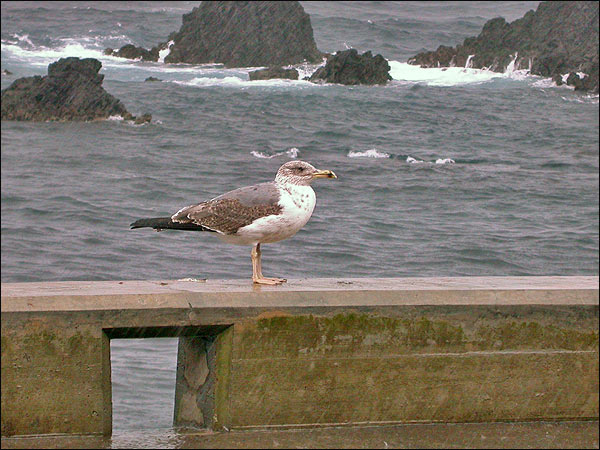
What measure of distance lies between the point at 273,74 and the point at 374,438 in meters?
46.9

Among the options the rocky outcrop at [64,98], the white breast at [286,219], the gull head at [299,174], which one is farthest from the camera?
the rocky outcrop at [64,98]

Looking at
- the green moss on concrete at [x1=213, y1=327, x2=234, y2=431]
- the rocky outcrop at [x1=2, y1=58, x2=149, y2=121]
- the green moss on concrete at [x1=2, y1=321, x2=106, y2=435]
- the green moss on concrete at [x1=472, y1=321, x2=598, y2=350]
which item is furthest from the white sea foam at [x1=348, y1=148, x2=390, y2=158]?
the green moss on concrete at [x1=2, y1=321, x2=106, y2=435]

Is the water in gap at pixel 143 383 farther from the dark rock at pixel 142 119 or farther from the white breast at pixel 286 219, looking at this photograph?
the dark rock at pixel 142 119

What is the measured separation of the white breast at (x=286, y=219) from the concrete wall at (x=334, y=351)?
15.2 inches

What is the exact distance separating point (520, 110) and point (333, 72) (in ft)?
39.3

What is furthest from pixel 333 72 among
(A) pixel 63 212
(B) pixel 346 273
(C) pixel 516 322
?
(C) pixel 516 322

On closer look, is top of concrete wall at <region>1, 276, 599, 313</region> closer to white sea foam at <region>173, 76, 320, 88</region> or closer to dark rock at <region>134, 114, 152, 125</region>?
dark rock at <region>134, 114, 152, 125</region>

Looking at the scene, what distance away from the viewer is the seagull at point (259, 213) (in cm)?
610

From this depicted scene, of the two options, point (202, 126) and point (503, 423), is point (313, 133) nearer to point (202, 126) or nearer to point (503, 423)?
point (202, 126)

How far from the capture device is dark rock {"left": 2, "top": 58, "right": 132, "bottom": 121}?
112 ft

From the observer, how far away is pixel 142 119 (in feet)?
114

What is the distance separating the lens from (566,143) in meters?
32.7

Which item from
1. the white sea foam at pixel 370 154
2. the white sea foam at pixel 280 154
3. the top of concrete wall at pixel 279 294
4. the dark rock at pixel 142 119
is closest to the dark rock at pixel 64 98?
the dark rock at pixel 142 119

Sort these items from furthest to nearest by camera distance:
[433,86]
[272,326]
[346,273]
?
[433,86], [346,273], [272,326]
